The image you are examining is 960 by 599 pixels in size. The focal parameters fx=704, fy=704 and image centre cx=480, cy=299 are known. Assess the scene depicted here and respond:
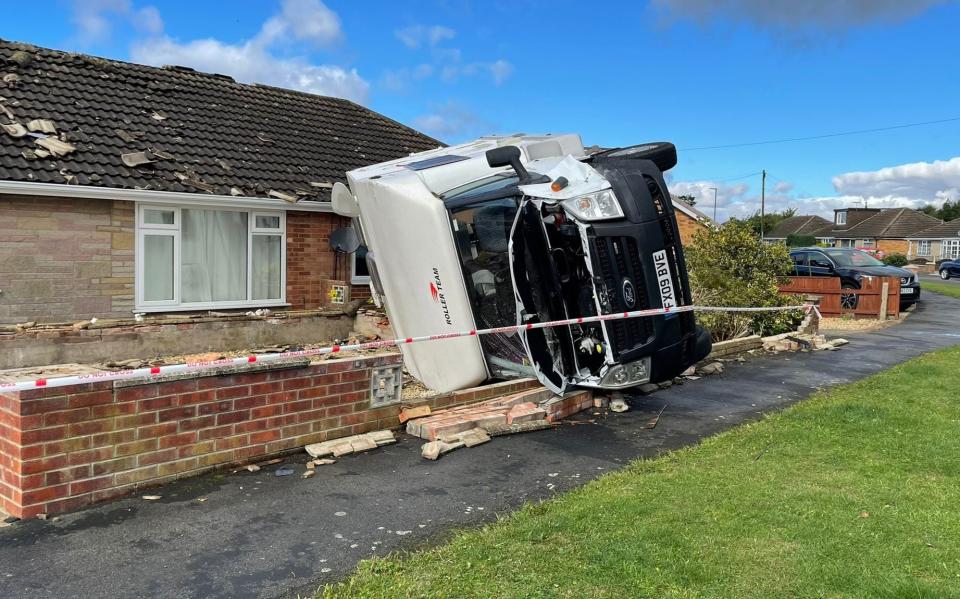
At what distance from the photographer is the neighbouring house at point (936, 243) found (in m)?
63.2

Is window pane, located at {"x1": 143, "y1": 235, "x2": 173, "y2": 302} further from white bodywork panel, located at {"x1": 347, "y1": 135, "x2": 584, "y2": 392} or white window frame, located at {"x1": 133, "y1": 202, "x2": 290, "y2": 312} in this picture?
white bodywork panel, located at {"x1": 347, "y1": 135, "x2": 584, "y2": 392}

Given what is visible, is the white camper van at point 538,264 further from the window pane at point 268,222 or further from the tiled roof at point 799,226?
the tiled roof at point 799,226

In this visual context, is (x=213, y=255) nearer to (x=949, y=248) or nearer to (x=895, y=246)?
(x=949, y=248)

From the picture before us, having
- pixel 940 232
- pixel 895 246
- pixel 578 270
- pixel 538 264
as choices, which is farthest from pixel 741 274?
pixel 895 246

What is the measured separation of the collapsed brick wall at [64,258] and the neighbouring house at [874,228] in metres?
62.5

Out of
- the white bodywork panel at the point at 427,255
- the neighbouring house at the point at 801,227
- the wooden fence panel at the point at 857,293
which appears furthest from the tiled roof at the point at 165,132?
the neighbouring house at the point at 801,227

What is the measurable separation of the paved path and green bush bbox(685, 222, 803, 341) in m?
5.67

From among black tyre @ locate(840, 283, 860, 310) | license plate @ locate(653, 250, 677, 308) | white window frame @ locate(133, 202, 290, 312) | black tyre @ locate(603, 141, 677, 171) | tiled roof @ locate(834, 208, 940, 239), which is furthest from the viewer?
tiled roof @ locate(834, 208, 940, 239)

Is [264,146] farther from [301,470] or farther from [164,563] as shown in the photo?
[164,563]

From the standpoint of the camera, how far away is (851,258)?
19.2 metres

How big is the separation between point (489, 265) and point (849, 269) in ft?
48.4

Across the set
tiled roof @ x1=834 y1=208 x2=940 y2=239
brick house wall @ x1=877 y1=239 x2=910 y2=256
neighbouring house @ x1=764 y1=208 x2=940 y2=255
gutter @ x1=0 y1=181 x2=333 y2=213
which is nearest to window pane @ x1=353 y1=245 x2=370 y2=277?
gutter @ x1=0 y1=181 x2=333 y2=213

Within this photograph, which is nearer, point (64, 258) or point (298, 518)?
point (298, 518)

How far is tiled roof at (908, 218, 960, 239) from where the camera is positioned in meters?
64.2
